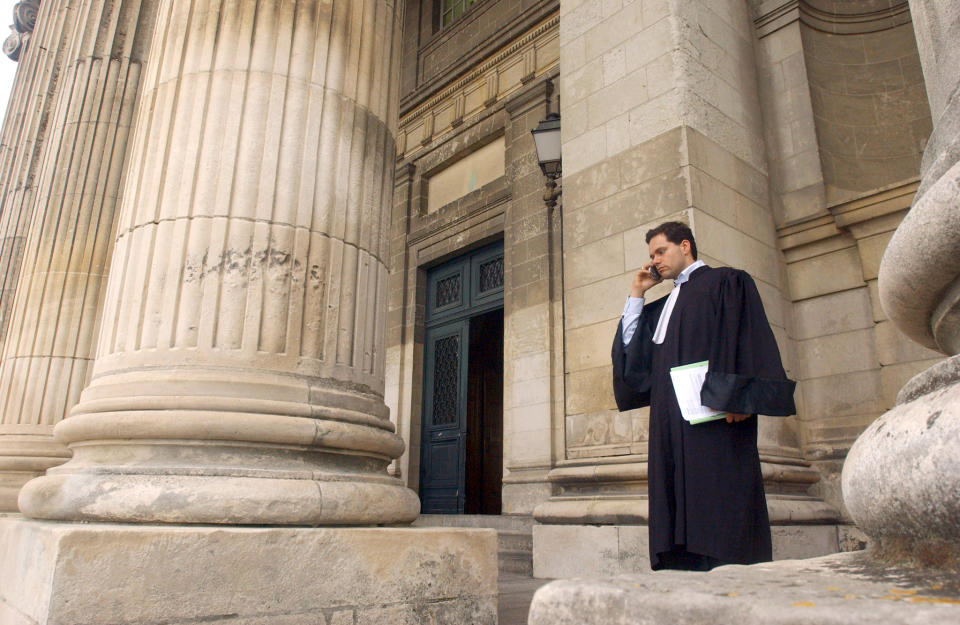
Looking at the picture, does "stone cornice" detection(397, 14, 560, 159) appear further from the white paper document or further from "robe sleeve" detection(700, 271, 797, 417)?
the white paper document

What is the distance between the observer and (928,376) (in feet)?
4.95

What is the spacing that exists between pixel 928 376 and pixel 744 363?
4.34 ft

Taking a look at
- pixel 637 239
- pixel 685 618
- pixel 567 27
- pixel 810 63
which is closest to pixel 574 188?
pixel 637 239

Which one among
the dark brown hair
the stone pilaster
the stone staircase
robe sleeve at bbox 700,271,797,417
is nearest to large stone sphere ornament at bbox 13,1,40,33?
the stone pilaster

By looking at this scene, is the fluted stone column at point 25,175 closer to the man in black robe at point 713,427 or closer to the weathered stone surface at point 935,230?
the man in black robe at point 713,427

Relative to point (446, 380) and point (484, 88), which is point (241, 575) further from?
point (484, 88)

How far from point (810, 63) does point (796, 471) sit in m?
4.31

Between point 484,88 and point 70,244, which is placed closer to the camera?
point 70,244

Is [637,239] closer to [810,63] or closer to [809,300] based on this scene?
[809,300]

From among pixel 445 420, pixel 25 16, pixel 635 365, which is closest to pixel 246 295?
pixel 635 365

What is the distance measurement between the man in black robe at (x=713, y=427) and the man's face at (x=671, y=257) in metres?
0.05

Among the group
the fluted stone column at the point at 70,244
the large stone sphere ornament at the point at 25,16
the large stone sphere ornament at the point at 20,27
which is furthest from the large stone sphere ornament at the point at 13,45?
the fluted stone column at the point at 70,244

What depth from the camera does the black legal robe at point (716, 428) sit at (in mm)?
2641

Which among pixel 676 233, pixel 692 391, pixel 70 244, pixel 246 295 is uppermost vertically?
pixel 70 244
